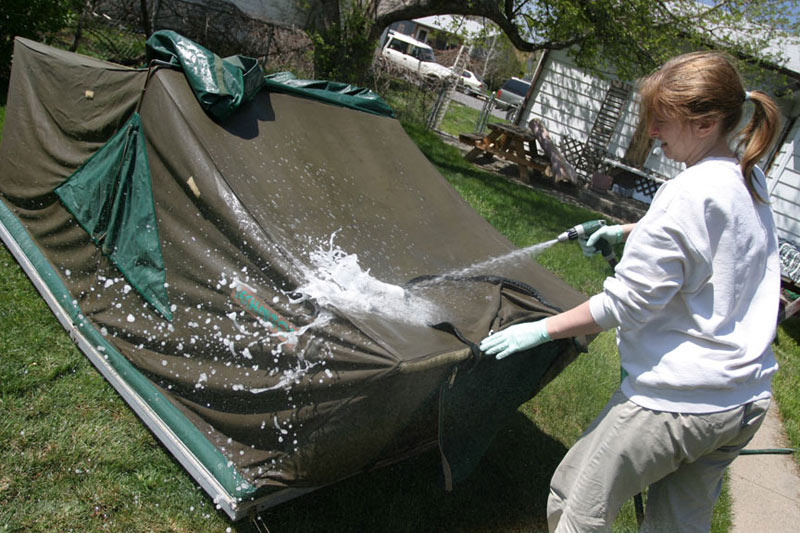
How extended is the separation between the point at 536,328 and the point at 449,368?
345 millimetres

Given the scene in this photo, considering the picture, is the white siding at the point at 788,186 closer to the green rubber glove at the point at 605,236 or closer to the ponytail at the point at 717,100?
the green rubber glove at the point at 605,236

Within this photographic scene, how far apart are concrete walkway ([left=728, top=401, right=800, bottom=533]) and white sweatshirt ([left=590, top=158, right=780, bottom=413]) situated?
2.38 meters

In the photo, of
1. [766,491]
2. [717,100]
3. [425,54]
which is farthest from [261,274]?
[425,54]

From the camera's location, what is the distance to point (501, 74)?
3272 cm

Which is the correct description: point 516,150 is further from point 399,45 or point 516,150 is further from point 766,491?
point 399,45

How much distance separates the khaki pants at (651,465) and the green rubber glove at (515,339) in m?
0.33

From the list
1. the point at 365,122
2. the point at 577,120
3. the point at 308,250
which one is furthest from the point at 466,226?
the point at 577,120

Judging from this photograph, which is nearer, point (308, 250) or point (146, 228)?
point (308, 250)

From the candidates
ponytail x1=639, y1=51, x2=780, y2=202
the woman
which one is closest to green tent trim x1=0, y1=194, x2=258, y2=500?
the woman

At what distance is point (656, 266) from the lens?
183cm

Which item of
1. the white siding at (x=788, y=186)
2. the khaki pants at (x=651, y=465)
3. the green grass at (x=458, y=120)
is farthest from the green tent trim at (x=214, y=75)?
the white siding at (x=788, y=186)

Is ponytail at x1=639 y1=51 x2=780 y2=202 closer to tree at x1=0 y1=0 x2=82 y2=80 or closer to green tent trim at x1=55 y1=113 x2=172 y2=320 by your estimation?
green tent trim at x1=55 y1=113 x2=172 y2=320

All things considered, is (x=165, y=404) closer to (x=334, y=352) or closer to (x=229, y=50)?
(x=334, y=352)

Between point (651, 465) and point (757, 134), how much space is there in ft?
3.57
